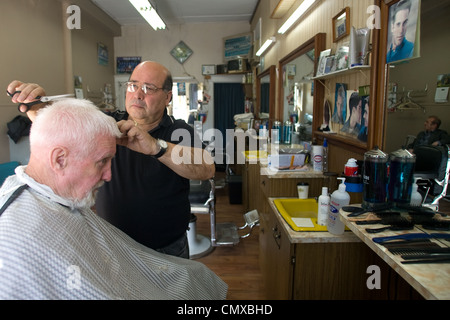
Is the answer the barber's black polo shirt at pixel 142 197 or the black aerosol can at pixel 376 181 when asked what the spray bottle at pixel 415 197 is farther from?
the barber's black polo shirt at pixel 142 197

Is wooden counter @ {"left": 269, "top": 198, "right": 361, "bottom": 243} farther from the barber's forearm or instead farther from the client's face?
the client's face

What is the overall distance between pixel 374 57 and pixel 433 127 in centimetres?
51

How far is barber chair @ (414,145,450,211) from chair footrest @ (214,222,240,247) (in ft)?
6.84

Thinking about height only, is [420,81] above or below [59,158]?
above

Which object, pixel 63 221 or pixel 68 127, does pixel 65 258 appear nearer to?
pixel 63 221

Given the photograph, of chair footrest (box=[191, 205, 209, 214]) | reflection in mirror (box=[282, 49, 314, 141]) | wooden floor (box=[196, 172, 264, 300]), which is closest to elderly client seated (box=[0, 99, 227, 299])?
wooden floor (box=[196, 172, 264, 300])

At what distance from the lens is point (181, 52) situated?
6.43 m

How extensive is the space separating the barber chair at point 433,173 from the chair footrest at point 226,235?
6.84 feet

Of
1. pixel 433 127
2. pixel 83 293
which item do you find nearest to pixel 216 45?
pixel 433 127

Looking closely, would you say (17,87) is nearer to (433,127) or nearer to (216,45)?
(433,127)

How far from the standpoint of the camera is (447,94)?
1068mm

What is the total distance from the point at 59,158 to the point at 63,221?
184 millimetres

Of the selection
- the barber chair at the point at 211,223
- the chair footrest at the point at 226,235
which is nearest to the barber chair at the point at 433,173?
the barber chair at the point at 211,223

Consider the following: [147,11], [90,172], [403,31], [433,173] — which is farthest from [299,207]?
[147,11]
